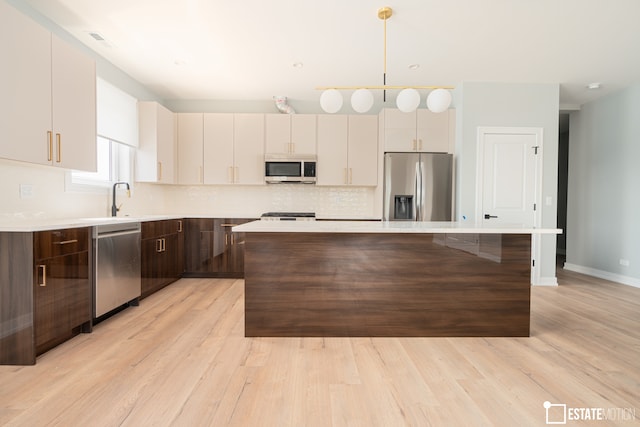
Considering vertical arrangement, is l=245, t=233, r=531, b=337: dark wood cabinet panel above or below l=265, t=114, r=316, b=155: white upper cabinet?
below

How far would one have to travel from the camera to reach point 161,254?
3.74 metres

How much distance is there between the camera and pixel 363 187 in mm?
5023

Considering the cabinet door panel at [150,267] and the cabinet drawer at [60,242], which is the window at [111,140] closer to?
the cabinet door panel at [150,267]

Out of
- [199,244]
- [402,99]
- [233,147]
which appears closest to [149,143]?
[233,147]

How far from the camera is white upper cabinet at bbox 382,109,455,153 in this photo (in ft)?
14.5

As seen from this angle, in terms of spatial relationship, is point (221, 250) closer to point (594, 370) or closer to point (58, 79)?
point (58, 79)

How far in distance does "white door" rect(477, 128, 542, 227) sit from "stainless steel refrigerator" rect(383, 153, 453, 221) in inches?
17.5

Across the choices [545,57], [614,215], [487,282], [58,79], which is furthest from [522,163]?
[58,79]

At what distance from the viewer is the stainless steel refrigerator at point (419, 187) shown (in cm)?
421

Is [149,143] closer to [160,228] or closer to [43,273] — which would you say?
[160,228]

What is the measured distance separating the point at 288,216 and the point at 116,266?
90.7 inches

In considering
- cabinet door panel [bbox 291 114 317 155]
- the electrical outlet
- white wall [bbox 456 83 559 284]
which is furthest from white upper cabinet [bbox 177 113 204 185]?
white wall [bbox 456 83 559 284]

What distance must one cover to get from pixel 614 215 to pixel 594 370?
11.9ft

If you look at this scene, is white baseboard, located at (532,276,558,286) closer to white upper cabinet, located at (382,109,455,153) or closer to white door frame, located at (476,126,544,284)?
white door frame, located at (476,126,544,284)
